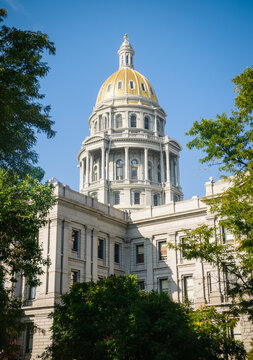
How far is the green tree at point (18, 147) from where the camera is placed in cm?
1989

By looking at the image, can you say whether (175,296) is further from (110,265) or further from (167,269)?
(110,265)

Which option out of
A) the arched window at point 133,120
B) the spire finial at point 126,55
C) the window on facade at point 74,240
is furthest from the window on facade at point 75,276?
the spire finial at point 126,55

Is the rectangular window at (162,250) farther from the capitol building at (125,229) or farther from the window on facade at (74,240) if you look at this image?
the window on facade at (74,240)

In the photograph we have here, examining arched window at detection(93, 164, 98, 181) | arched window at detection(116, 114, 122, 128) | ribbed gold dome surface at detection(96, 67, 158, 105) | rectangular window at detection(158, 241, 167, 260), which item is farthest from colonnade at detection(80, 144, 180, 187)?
rectangular window at detection(158, 241, 167, 260)

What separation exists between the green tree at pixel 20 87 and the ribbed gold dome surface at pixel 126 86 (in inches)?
2374

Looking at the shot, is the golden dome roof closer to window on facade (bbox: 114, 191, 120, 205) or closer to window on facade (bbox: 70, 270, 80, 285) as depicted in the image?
window on facade (bbox: 114, 191, 120, 205)

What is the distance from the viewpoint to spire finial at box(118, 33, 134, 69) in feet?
311

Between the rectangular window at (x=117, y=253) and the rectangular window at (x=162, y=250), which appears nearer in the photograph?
the rectangular window at (x=162, y=250)

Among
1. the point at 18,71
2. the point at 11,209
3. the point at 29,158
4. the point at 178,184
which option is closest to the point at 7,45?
the point at 18,71

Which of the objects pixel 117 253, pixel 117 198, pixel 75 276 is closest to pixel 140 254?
pixel 117 253

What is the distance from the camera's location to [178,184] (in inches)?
3137

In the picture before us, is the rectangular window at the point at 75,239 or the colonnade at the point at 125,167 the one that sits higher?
the colonnade at the point at 125,167

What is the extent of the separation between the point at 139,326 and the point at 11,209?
925 centimetres

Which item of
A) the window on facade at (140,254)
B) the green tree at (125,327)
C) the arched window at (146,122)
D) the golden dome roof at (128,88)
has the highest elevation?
the golden dome roof at (128,88)
